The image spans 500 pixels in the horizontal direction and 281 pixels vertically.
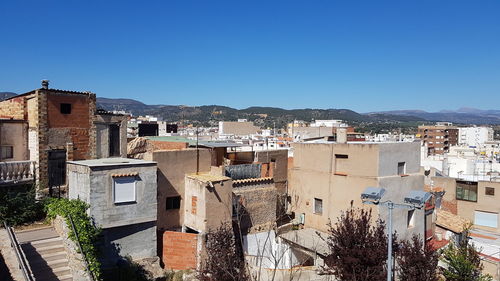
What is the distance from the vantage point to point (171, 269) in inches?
770

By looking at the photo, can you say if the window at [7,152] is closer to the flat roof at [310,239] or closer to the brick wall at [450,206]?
the flat roof at [310,239]

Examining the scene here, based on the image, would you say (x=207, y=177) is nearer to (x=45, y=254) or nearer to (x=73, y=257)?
(x=73, y=257)

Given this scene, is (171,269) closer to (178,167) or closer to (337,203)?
(178,167)

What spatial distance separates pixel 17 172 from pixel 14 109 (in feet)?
12.4

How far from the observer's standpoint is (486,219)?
3462 cm

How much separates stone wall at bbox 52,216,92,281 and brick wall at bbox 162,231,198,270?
4.94m

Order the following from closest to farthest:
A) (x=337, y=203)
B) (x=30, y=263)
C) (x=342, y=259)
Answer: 1. (x=30, y=263)
2. (x=342, y=259)
3. (x=337, y=203)

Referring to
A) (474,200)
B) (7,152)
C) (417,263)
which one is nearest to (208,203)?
(7,152)

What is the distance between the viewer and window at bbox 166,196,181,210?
70.1ft

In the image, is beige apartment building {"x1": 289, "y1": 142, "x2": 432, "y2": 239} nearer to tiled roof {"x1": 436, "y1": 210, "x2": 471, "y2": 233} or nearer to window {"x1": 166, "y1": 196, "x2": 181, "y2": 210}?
tiled roof {"x1": 436, "y1": 210, "x2": 471, "y2": 233}

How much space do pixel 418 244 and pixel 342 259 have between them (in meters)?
4.29

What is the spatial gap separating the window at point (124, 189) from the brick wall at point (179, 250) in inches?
115

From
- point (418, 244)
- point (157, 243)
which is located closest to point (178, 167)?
point (157, 243)

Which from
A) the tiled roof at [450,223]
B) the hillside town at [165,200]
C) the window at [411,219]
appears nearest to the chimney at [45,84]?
the hillside town at [165,200]
